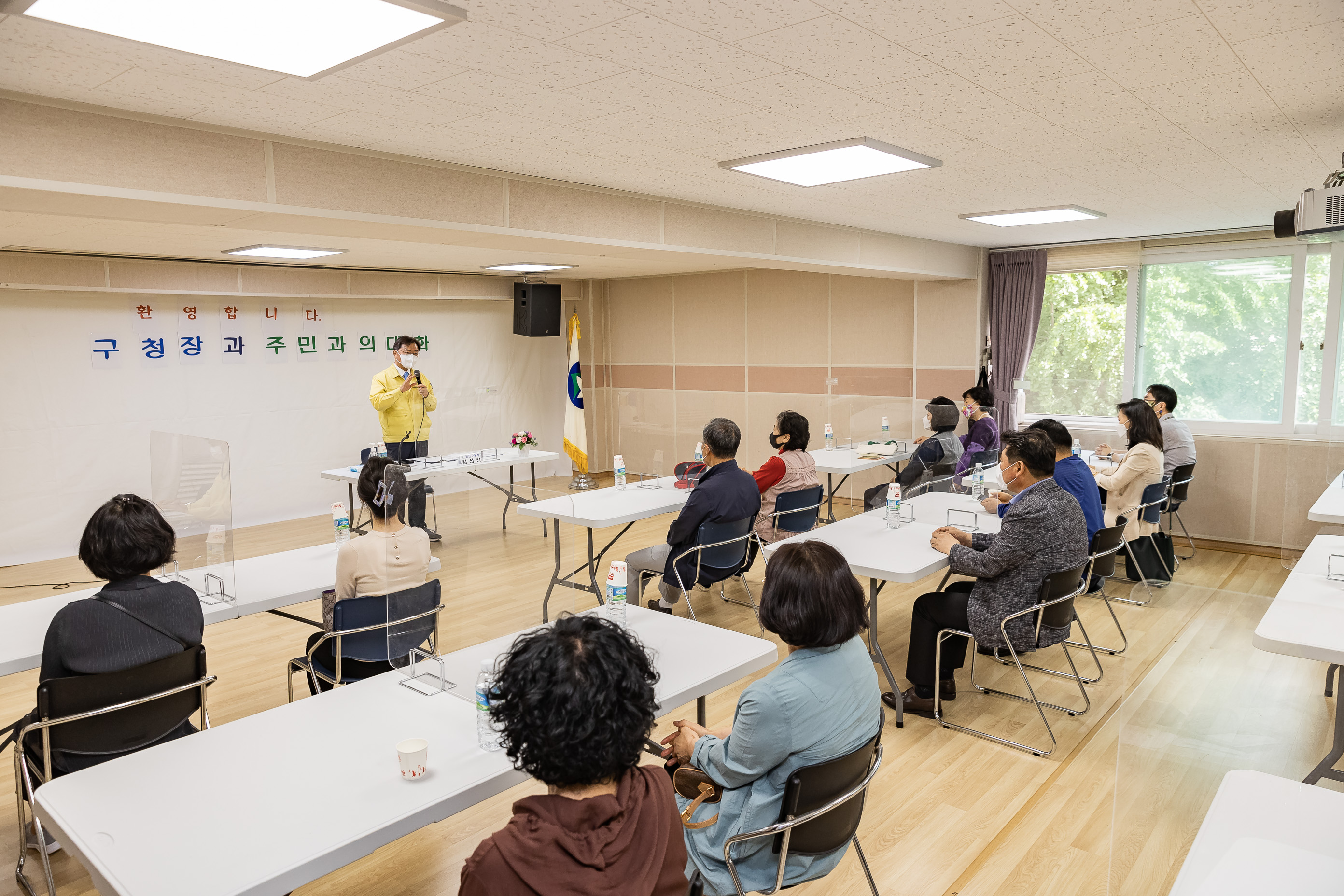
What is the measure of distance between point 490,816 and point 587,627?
2.06 m

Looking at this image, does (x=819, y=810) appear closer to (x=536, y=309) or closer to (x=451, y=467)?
(x=451, y=467)

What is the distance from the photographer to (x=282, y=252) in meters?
6.62

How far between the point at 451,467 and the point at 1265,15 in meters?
5.60

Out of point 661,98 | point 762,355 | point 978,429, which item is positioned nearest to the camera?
point 661,98

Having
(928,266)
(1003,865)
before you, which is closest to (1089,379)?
(928,266)

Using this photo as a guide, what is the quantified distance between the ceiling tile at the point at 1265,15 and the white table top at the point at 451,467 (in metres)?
5.08

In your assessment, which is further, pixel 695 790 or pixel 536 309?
pixel 536 309

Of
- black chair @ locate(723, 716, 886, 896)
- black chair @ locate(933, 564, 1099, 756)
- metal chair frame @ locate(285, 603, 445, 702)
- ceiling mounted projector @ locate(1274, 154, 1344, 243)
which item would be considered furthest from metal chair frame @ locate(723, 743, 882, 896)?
ceiling mounted projector @ locate(1274, 154, 1344, 243)

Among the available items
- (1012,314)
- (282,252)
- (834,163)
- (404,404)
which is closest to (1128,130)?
(834,163)

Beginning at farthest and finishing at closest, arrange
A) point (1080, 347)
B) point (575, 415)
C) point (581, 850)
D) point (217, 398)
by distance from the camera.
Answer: point (575, 415) → point (217, 398) → point (1080, 347) → point (581, 850)

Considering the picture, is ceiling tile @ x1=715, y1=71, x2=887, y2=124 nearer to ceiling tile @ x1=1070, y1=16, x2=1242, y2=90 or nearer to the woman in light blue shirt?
ceiling tile @ x1=1070, y1=16, x2=1242, y2=90

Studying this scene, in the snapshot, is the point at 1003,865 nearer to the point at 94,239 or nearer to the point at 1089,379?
the point at 1089,379

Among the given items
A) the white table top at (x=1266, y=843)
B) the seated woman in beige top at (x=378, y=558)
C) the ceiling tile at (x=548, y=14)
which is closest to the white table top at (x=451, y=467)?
the seated woman in beige top at (x=378, y=558)

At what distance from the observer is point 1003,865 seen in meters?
2.78
